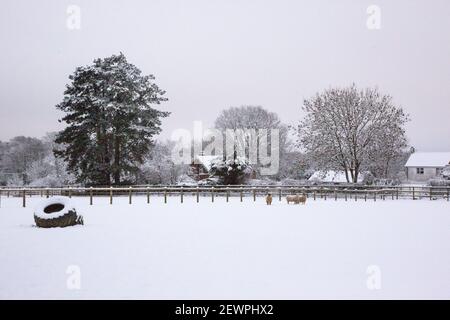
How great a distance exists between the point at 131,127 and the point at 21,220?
85.6 feet

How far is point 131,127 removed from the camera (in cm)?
4353

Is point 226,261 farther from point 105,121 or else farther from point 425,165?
point 425,165

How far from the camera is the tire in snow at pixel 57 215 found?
609 inches

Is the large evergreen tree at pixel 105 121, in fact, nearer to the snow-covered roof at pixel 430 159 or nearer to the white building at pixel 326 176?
the white building at pixel 326 176

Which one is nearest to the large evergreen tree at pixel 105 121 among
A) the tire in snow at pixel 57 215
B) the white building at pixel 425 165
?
the tire in snow at pixel 57 215

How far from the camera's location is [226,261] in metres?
9.45

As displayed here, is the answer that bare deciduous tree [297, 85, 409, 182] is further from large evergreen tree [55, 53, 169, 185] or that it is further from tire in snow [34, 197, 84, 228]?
tire in snow [34, 197, 84, 228]

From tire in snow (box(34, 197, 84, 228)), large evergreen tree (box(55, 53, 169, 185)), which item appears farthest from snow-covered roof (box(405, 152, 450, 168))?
tire in snow (box(34, 197, 84, 228))

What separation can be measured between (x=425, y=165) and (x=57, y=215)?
74.0 m

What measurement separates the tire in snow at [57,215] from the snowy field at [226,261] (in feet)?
1.44

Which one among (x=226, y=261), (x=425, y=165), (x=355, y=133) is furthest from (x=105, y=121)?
(x=425, y=165)

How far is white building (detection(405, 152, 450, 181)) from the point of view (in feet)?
253
